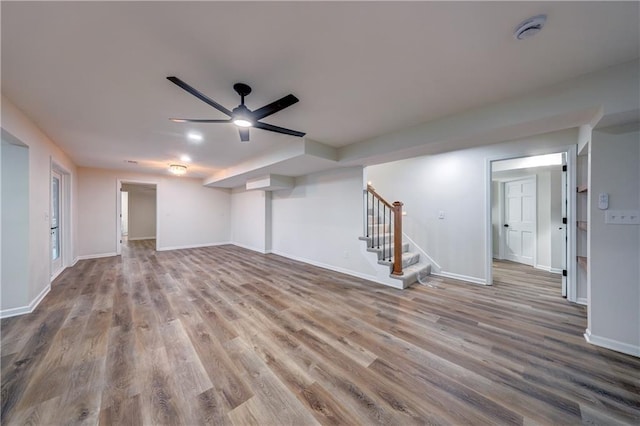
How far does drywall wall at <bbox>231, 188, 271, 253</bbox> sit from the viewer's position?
6.45 meters

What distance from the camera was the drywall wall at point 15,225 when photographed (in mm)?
2584

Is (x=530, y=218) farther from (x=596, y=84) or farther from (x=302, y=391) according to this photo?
(x=302, y=391)

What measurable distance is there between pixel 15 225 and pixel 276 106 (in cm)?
349

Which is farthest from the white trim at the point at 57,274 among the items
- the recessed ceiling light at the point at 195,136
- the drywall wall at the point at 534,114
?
the drywall wall at the point at 534,114

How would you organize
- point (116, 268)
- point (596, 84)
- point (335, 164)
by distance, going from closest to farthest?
point (596, 84) → point (335, 164) → point (116, 268)

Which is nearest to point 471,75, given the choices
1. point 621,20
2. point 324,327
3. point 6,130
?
point 621,20

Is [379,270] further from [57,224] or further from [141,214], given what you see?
[141,214]

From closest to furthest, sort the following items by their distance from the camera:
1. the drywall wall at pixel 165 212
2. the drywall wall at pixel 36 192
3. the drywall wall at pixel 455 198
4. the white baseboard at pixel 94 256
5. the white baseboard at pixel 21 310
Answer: the drywall wall at pixel 36 192 → the white baseboard at pixel 21 310 → the drywall wall at pixel 455 198 → the white baseboard at pixel 94 256 → the drywall wall at pixel 165 212

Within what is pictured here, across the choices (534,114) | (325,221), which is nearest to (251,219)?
(325,221)

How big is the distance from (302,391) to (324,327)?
869 millimetres

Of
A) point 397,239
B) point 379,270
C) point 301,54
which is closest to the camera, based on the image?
point 301,54

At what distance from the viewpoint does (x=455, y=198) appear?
4.06 m

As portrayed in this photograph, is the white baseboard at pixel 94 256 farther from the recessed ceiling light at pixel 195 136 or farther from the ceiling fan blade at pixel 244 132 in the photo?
the ceiling fan blade at pixel 244 132

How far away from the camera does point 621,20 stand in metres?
1.36
